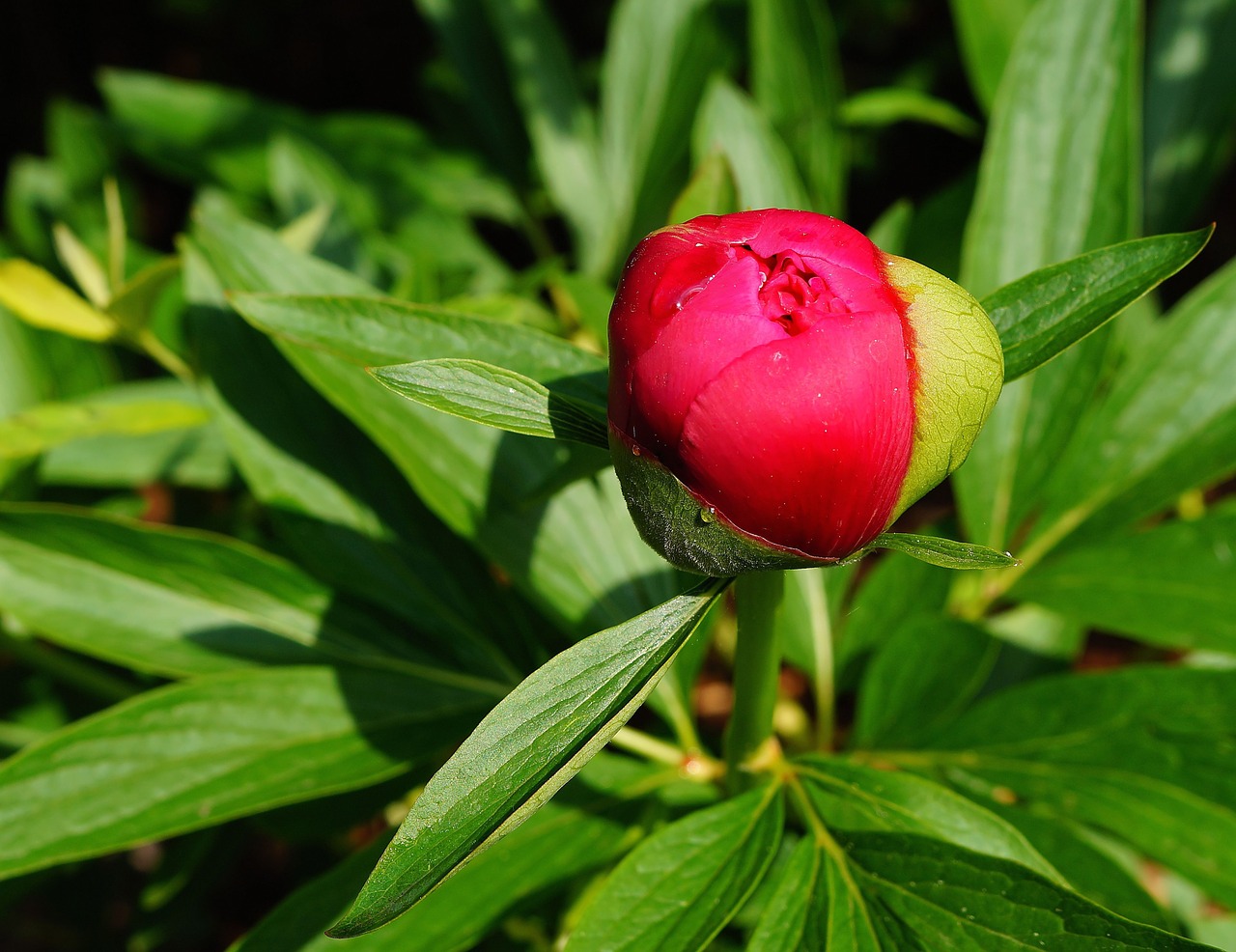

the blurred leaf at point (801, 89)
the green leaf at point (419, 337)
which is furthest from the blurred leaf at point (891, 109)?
the green leaf at point (419, 337)

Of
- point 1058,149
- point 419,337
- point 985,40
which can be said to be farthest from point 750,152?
point 419,337

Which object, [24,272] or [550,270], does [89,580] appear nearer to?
[24,272]

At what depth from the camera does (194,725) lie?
795 mm

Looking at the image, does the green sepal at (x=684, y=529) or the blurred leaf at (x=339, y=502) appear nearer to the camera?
the green sepal at (x=684, y=529)

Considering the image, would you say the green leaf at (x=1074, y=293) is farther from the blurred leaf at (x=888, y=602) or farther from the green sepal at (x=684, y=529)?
the blurred leaf at (x=888, y=602)

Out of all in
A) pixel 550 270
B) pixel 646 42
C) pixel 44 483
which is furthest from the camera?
pixel 646 42

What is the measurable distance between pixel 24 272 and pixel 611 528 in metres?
0.54

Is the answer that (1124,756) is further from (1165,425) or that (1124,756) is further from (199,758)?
(199,758)

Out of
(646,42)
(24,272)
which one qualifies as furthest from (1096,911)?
(646,42)

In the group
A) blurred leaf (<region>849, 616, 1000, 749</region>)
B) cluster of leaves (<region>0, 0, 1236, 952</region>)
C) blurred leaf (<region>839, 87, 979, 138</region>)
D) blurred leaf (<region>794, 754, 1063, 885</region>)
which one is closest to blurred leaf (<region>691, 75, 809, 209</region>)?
cluster of leaves (<region>0, 0, 1236, 952</region>)

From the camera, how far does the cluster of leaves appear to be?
58cm

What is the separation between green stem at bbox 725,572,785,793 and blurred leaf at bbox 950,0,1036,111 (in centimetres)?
82

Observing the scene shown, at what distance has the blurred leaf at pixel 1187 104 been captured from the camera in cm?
125

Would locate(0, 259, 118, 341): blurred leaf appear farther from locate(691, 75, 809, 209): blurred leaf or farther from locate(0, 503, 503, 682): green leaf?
locate(691, 75, 809, 209): blurred leaf
